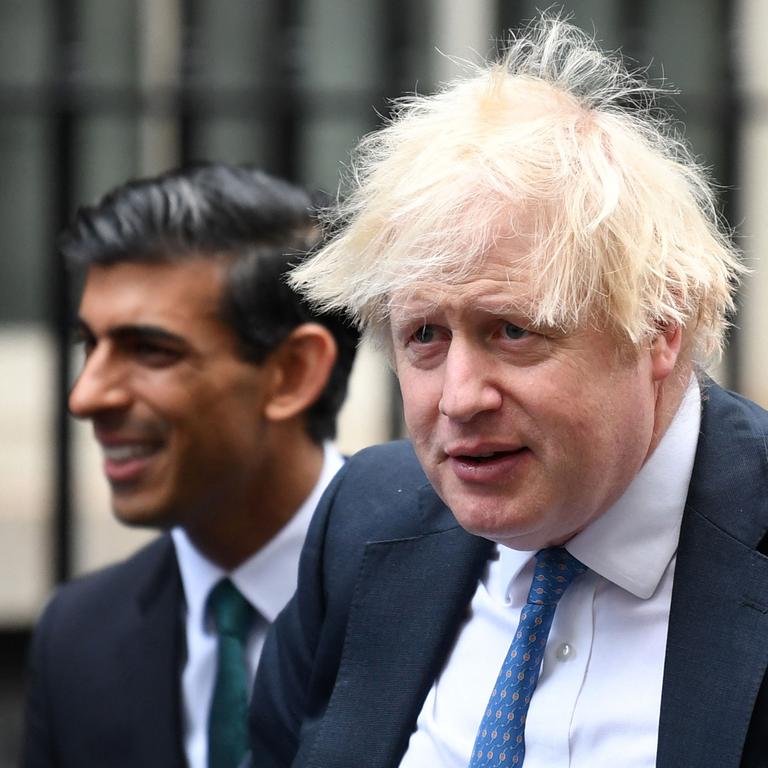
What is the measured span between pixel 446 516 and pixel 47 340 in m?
5.50

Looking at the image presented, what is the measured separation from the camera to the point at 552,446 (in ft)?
6.28

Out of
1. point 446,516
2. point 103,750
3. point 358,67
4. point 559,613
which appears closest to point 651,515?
point 559,613

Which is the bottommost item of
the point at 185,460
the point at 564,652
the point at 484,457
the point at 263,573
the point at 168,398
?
the point at 263,573

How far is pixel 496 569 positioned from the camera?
221cm

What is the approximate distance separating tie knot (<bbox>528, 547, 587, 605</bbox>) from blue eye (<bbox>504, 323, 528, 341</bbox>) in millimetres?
337

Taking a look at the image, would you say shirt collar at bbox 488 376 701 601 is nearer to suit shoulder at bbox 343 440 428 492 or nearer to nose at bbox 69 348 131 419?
suit shoulder at bbox 343 440 428 492

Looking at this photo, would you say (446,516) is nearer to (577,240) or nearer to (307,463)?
(577,240)

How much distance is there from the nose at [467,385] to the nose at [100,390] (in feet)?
4.56

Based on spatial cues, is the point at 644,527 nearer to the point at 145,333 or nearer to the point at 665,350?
the point at 665,350

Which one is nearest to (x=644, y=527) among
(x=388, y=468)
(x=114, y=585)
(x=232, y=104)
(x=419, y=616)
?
(x=419, y=616)

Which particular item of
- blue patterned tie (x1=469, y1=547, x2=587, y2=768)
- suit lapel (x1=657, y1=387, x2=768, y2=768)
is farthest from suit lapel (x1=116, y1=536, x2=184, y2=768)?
suit lapel (x1=657, y1=387, x2=768, y2=768)

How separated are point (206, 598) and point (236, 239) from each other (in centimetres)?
83

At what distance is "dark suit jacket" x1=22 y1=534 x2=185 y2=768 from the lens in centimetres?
313

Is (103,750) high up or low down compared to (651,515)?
down
